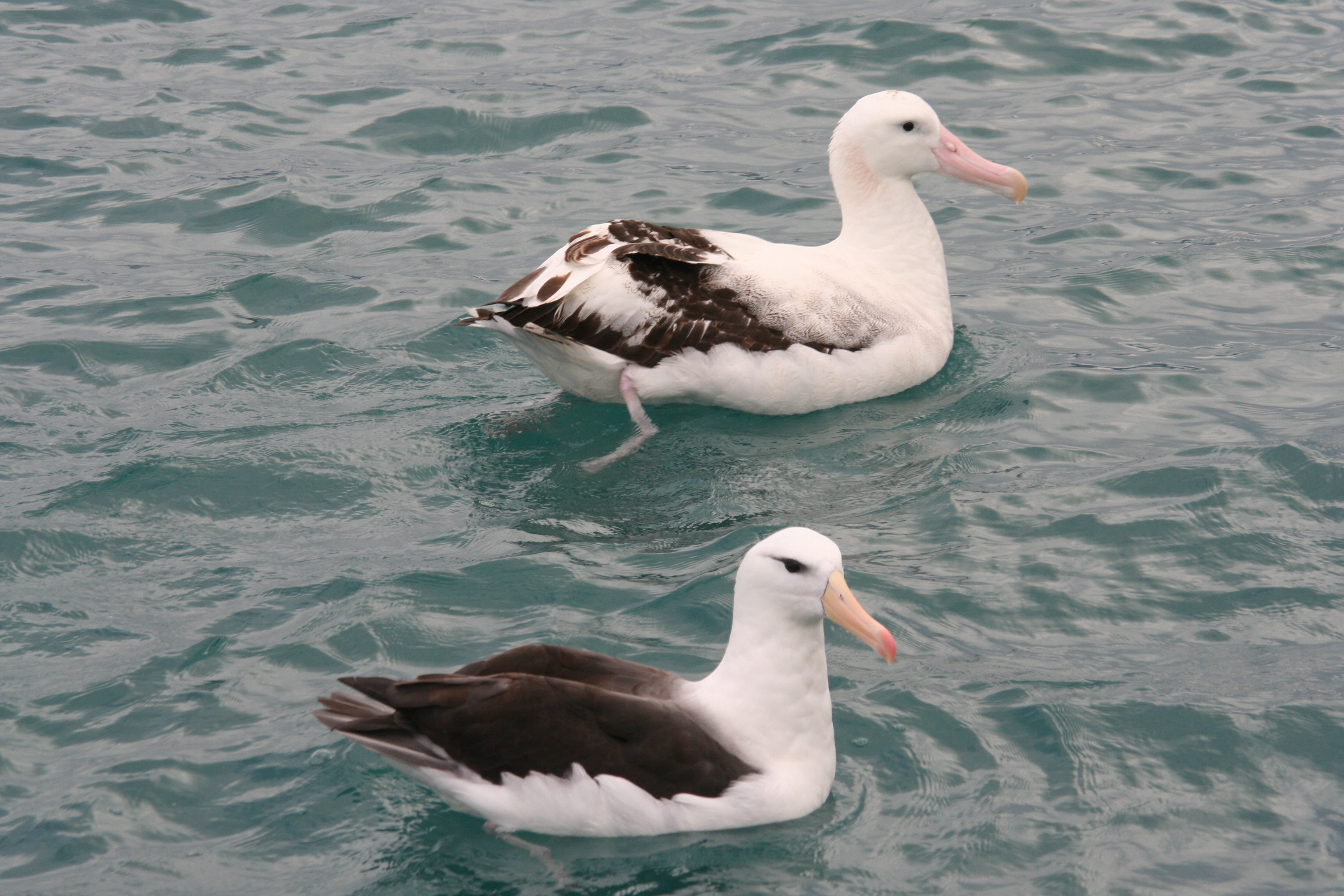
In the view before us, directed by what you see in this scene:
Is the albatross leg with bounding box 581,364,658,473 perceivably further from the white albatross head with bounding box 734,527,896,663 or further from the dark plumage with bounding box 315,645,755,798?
the dark plumage with bounding box 315,645,755,798

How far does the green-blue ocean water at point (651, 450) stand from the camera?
5164mm

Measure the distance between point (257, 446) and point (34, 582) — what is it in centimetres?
148

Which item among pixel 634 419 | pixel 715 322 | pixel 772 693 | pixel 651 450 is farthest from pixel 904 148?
pixel 772 693

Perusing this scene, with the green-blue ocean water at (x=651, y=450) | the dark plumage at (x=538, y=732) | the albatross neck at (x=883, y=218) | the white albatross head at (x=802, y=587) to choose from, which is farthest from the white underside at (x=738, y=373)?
the dark plumage at (x=538, y=732)

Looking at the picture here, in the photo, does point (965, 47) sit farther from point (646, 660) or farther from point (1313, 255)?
point (646, 660)

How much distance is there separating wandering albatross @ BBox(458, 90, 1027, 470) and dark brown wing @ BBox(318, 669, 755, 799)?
2.83m

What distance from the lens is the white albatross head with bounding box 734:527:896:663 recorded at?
199 inches

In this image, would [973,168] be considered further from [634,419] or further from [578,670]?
[578,670]

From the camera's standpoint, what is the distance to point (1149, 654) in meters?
6.08

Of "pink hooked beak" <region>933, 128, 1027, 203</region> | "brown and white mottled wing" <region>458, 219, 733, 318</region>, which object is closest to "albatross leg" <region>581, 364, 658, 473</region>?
"brown and white mottled wing" <region>458, 219, 733, 318</region>

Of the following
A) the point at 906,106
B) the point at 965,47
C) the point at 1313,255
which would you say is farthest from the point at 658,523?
the point at 965,47

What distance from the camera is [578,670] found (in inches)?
207

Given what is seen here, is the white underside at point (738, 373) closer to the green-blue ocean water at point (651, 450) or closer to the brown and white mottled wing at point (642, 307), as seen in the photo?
the brown and white mottled wing at point (642, 307)

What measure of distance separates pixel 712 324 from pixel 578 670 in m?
3.18
